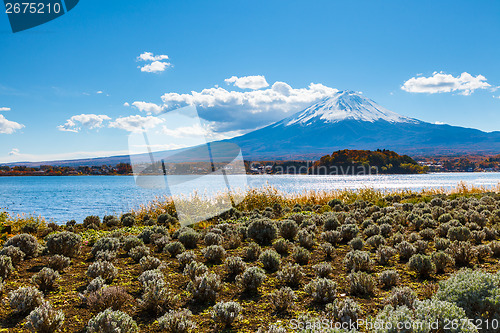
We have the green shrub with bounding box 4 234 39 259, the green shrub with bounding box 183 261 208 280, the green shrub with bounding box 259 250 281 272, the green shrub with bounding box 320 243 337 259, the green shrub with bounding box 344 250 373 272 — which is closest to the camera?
the green shrub with bounding box 183 261 208 280

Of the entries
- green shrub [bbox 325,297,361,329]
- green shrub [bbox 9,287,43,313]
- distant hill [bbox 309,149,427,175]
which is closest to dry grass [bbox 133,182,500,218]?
green shrub [bbox 9,287,43,313]

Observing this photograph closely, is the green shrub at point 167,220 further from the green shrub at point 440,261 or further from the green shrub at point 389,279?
the green shrub at point 440,261

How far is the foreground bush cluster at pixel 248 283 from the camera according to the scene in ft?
11.6

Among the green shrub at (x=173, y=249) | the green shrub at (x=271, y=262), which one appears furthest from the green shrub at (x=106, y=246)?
the green shrub at (x=271, y=262)

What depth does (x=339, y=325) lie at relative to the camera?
3.70 metres

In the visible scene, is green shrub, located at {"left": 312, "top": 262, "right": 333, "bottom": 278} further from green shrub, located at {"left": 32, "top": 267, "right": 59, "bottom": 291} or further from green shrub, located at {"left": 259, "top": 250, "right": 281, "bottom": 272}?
green shrub, located at {"left": 32, "top": 267, "right": 59, "bottom": 291}

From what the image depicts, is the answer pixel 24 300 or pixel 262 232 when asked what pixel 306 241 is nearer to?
pixel 262 232

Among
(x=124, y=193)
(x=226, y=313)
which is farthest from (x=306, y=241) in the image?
(x=124, y=193)

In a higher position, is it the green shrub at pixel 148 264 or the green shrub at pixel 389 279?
the green shrub at pixel 148 264

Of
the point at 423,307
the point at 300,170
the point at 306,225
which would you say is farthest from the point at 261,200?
the point at 300,170

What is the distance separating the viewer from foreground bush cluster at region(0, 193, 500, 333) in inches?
139

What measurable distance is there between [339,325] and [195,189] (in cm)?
1201

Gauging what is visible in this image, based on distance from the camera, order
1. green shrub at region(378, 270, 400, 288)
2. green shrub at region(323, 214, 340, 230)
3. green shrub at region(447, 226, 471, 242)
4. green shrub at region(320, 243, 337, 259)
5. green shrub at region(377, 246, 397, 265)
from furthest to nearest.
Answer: green shrub at region(323, 214, 340, 230)
green shrub at region(447, 226, 471, 242)
green shrub at region(320, 243, 337, 259)
green shrub at region(377, 246, 397, 265)
green shrub at region(378, 270, 400, 288)

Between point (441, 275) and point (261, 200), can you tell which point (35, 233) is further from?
point (441, 275)
